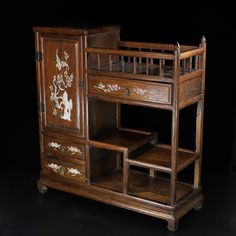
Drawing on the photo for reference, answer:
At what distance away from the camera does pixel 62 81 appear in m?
3.88

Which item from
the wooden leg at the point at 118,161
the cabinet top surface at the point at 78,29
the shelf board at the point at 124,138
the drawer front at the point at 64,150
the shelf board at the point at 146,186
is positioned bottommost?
the shelf board at the point at 146,186

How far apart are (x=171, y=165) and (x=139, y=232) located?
1.66 ft

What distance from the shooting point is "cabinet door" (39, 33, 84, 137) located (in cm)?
376

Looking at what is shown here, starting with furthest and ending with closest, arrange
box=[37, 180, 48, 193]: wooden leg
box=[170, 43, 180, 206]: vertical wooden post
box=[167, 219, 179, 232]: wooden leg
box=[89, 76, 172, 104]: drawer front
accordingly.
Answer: box=[37, 180, 48, 193]: wooden leg < box=[167, 219, 179, 232]: wooden leg < box=[89, 76, 172, 104]: drawer front < box=[170, 43, 180, 206]: vertical wooden post

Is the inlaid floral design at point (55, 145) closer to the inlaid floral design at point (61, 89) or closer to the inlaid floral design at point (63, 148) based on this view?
the inlaid floral design at point (63, 148)

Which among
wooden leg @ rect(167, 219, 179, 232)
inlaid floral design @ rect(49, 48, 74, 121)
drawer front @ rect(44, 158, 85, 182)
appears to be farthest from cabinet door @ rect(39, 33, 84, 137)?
wooden leg @ rect(167, 219, 179, 232)

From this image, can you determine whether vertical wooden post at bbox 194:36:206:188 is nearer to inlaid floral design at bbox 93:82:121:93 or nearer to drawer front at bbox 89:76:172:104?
drawer front at bbox 89:76:172:104

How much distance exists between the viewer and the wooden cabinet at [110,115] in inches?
138

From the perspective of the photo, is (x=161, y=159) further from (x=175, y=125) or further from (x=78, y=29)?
(x=78, y=29)

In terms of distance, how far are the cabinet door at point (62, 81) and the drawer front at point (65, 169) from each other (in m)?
0.27

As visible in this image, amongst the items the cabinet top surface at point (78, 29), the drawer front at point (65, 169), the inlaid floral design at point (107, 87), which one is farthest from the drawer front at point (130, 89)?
the drawer front at point (65, 169)

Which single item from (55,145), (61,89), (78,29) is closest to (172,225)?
(55,145)

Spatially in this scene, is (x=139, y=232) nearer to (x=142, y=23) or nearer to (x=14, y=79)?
(x=142, y=23)

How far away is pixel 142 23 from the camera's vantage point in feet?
15.1
